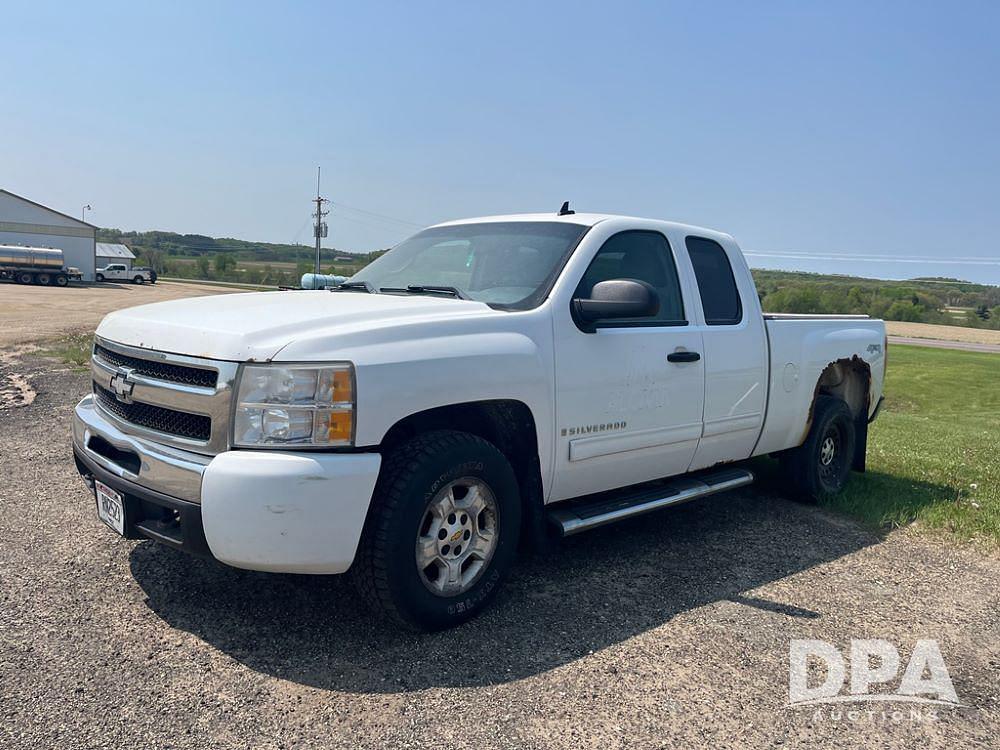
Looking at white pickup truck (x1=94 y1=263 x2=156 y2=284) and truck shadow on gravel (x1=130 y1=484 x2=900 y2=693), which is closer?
truck shadow on gravel (x1=130 y1=484 x2=900 y2=693)

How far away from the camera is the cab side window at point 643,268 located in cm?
425

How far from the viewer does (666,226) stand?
4.81 m

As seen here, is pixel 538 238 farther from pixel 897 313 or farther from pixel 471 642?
pixel 897 313

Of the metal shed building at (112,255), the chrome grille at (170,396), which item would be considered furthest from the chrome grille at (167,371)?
the metal shed building at (112,255)

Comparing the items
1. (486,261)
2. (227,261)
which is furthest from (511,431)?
(227,261)

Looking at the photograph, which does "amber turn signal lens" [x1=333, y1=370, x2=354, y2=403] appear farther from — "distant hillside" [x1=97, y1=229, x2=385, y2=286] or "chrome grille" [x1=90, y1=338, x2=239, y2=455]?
"distant hillside" [x1=97, y1=229, x2=385, y2=286]

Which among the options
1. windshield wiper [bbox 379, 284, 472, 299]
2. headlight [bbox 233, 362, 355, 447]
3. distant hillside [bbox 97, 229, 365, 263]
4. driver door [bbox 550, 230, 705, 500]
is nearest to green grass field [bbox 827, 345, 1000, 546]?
driver door [bbox 550, 230, 705, 500]

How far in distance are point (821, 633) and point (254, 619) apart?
Answer: 8.69ft

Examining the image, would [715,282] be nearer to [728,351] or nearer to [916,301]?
[728,351]

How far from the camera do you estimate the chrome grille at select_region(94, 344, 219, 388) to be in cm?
315

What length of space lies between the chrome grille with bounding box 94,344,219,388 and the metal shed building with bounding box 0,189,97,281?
63924mm

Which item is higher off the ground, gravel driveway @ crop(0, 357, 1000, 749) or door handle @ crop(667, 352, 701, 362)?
door handle @ crop(667, 352, 701, 362)

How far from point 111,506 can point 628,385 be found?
8.40 feet

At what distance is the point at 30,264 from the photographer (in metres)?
51.2
